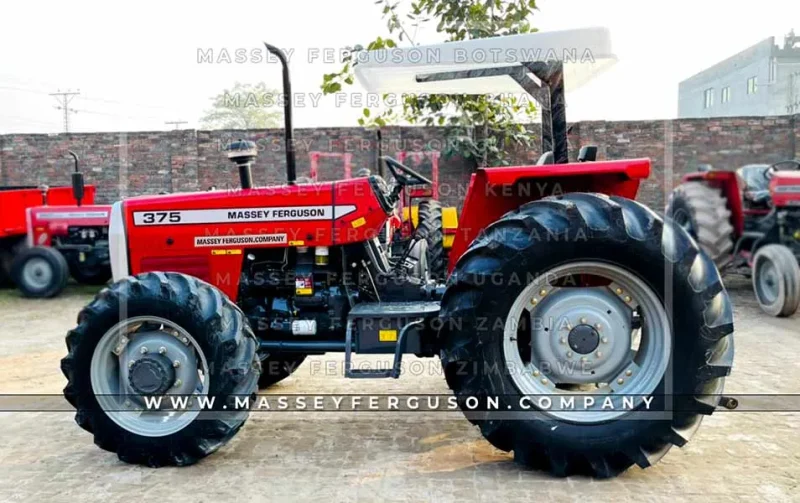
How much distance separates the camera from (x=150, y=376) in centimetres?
371

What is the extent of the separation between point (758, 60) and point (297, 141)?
10932mm

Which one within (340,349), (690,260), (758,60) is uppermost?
(758,60)

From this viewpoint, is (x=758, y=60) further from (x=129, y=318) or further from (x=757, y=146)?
(x=129, y=318)

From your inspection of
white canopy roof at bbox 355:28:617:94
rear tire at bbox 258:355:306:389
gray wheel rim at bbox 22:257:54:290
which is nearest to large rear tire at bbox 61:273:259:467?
rear tire at bbox 258:355:306:389

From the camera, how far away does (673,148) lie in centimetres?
274

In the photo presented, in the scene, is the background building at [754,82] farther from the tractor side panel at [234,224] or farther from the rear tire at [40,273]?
the rear tire at [40,273]

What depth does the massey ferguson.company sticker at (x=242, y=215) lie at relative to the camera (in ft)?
13.8

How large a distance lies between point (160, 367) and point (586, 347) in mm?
2208

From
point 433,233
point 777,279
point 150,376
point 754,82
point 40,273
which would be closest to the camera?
point 754,82

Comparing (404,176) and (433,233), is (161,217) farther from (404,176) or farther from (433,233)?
(433,233)

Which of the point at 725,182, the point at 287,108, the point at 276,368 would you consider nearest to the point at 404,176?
the point at 287,108

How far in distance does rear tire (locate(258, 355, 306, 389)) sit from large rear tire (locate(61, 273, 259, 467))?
129 centimetres

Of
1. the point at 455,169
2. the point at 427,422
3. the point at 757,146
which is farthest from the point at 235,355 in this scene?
the point at 455,169

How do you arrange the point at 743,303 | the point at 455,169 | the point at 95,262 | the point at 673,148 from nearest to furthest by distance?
1. the point at 673,148
2. the point at 743,303
3. the point at 95,262
4. the point at 455,169
